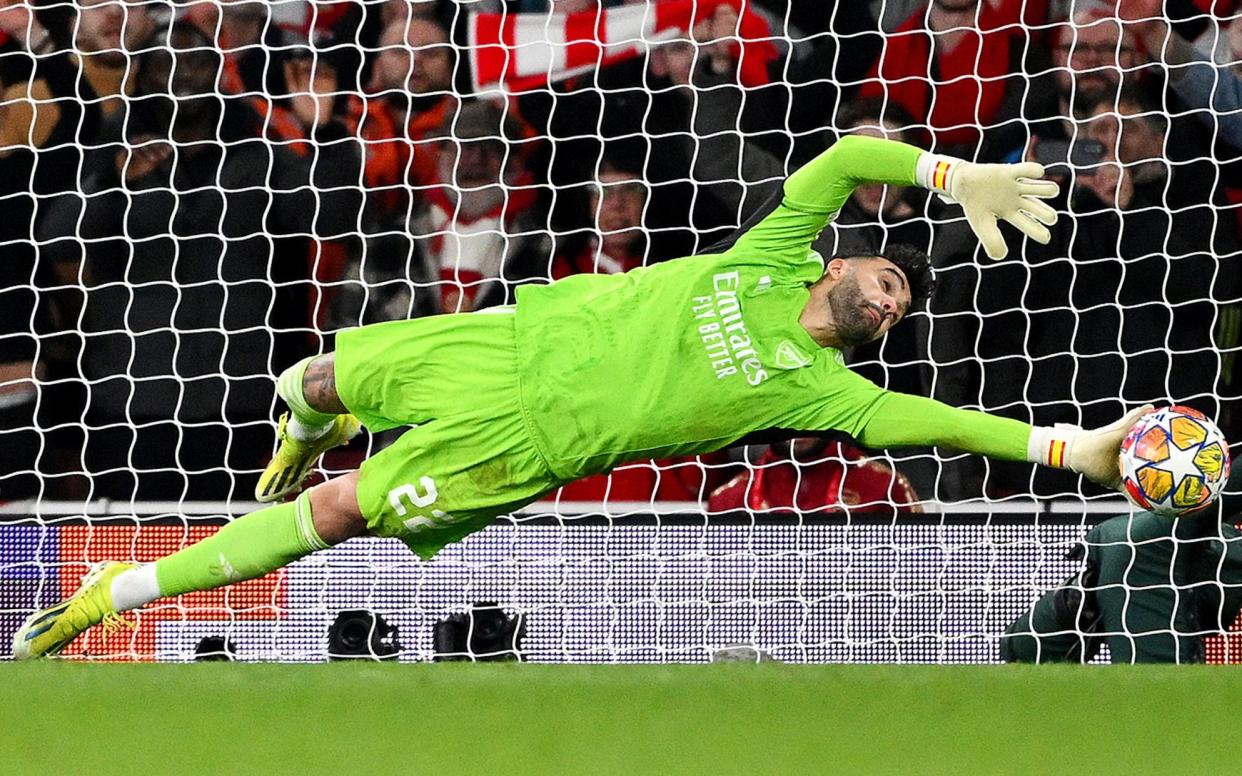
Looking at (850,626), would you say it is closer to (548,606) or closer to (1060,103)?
(548,606)

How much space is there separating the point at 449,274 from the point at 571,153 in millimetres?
384

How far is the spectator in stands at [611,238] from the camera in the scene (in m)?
3.45

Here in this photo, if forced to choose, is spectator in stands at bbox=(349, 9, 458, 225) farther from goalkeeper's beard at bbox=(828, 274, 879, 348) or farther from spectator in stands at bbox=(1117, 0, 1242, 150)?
spectator in stands at bbox=(1117, 0, 1242, 150)

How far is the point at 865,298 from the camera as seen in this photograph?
2625 mm

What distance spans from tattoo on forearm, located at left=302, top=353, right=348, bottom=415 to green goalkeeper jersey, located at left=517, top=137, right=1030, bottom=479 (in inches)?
13.3

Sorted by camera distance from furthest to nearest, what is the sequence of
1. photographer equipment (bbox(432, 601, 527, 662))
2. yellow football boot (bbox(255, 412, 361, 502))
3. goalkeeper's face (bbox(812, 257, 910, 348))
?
photographer equipment (bbox(432, 601, 527, 662)) → yellow football boot (bbox(255, 412, 361, 502)) → goalkeeper's face (bbox(812, 257, 910, 348))

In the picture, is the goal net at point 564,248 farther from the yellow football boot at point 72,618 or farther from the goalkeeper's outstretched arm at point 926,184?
the goalkeeper's outstretched arm at point 926,184

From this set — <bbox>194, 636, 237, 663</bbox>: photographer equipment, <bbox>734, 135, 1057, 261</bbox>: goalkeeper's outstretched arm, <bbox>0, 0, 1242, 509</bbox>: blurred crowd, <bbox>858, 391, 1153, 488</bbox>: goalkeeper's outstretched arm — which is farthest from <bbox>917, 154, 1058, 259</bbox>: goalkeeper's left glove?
<bbox>194, 636, 237, 663</bbox>: photographer equipment

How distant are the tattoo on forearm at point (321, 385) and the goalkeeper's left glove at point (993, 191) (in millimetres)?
1058

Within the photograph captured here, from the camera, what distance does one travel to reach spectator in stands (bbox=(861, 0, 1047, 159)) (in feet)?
11.4

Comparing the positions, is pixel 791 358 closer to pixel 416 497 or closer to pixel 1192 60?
pixel 416 497

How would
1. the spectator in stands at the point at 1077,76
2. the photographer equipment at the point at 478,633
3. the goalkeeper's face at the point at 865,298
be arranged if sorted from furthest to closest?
the spectator in stands at the point at 1077,76, the photographer equipment at the point at 478,633, the goalkeeper's face at the point at 865,298

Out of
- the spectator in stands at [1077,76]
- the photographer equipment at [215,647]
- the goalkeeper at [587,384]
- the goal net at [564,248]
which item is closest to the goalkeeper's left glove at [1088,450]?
the goalkeeper at [587,384]

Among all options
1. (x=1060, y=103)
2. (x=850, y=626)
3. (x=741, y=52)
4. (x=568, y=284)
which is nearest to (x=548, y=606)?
(x=850, y=626)
